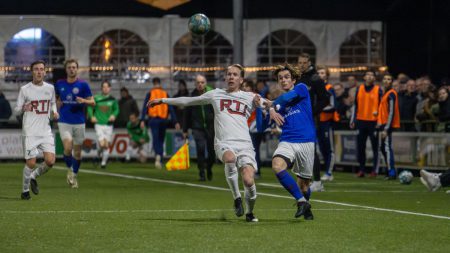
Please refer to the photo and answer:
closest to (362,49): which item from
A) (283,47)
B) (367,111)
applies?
(283,47)

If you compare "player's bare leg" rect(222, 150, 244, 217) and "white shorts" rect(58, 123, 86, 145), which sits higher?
"white shorts" rect(58, 123, 86, 145)

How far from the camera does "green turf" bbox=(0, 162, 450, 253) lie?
11766mm

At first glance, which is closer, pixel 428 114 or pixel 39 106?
pixel 39 106

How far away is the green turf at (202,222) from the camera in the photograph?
11.8 meters

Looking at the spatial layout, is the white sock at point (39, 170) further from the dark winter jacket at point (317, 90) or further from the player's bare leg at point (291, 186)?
the player's bare leg at point (291, 186)

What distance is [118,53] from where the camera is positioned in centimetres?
3434

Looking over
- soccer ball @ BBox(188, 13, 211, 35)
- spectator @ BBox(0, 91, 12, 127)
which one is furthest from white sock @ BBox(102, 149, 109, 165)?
soccer ball @ BBox(188, 13, 211, 35)

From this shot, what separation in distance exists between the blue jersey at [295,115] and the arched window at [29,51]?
19.3 metres

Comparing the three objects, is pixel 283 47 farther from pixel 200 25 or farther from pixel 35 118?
pixel 35 118

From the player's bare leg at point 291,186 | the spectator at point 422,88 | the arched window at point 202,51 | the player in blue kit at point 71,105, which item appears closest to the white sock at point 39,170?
the player in blue kit at point 71,105

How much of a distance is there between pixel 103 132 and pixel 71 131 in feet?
29.4

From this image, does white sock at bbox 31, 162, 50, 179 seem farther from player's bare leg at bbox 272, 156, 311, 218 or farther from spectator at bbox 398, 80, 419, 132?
spectator at bbox 398, 80, 419, 132

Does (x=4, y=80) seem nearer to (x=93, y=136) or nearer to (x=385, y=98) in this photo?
(x=93, y=136)

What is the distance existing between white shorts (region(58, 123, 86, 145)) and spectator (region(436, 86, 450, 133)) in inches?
325
